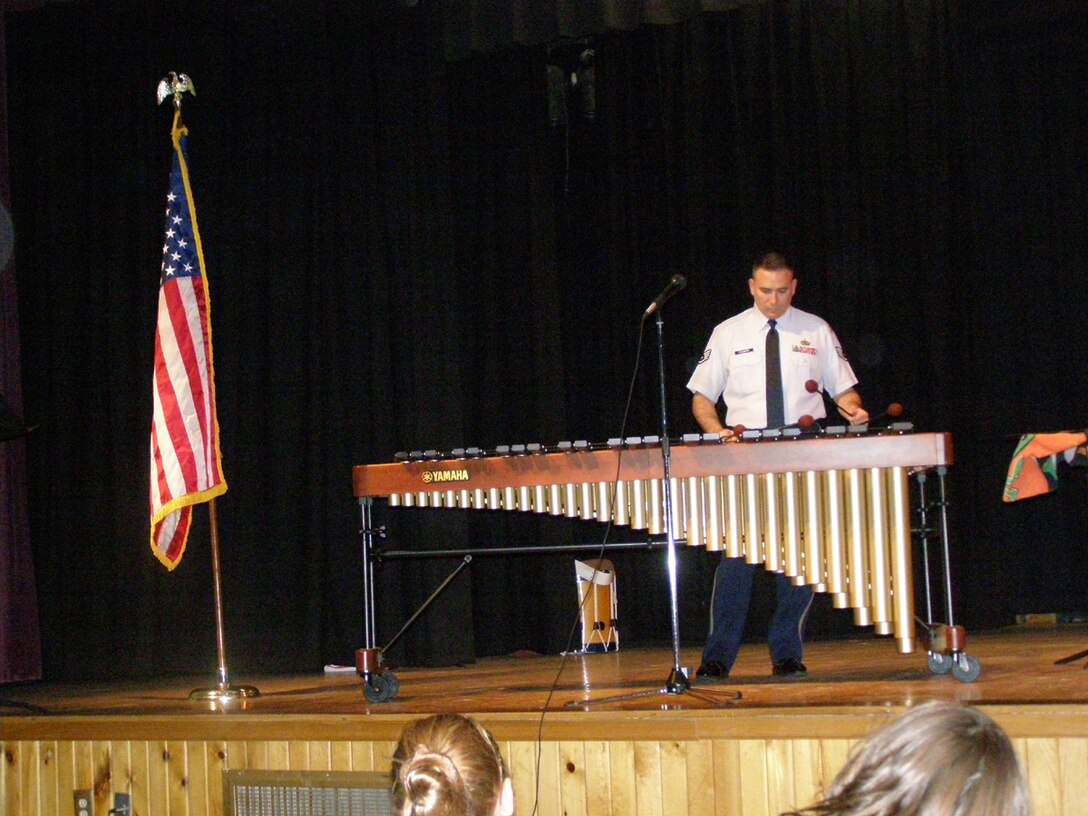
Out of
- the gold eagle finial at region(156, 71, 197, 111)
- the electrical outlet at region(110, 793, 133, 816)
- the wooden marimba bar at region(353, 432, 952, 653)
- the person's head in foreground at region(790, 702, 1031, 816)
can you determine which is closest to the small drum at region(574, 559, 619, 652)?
the wooden marimba bar at region(353, 432, 952, 653)

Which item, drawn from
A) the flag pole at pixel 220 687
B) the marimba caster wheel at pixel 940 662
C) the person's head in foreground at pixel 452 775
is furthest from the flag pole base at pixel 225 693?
the person's head in foreground at pixel 452 775

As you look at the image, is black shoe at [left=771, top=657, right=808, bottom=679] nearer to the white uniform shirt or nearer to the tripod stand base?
the tripod stand base

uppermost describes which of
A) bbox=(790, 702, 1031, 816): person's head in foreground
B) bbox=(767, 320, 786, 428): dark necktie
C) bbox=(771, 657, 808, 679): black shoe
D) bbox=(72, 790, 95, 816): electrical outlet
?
bbox=(767, 320, 786, 428): dark necktie

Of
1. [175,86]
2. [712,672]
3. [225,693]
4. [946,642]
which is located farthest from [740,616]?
[175,86]

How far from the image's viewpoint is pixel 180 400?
243 inches

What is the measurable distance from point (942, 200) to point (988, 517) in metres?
1.91

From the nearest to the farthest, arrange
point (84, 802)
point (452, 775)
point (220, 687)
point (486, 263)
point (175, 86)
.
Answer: point (452, 775), point (84, 802), point (220, 687), point (175, 86), point (486, 263)

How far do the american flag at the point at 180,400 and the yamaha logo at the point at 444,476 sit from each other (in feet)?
4.62

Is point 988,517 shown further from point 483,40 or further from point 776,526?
point 483,40

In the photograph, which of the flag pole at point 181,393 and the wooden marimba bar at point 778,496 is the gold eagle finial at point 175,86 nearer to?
the flag pole at point 181,393

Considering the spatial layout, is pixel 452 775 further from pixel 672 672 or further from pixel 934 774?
pixel 672 672

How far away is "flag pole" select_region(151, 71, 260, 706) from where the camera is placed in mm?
6129

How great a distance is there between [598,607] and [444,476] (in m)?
2.47

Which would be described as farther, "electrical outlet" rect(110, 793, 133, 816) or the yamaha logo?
the yamaha logo
